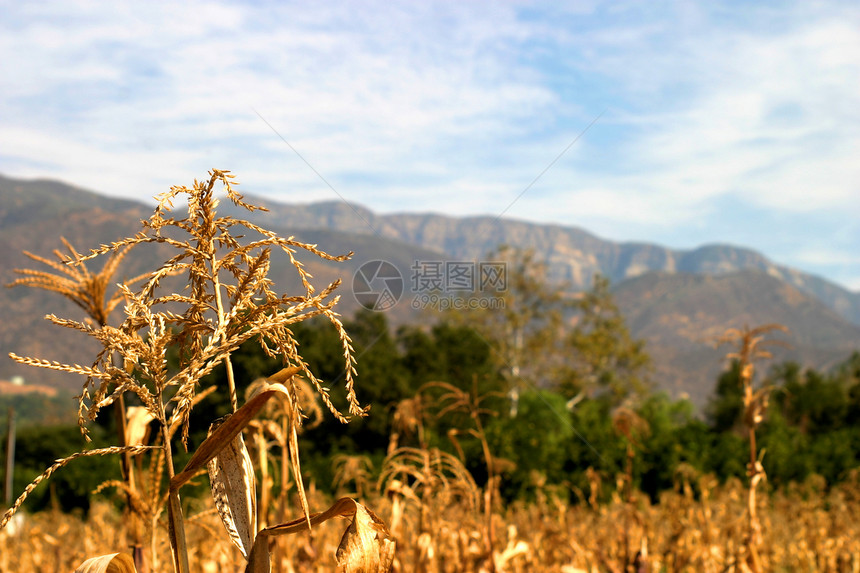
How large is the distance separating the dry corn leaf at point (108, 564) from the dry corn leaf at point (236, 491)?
0.15 meters

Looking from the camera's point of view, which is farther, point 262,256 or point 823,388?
point 823,388

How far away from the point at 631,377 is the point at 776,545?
4277 centimetres

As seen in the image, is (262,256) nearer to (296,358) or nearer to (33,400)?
(296,358)

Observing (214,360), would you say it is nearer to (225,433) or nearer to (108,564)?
(225,433)

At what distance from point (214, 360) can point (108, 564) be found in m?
0.34

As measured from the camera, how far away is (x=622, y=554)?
3938mm

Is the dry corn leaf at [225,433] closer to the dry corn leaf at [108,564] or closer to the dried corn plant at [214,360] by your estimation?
the dried corn plant at [214,360]

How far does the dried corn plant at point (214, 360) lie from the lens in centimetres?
96

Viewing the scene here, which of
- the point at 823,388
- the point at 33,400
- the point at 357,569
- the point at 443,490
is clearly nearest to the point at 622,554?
the point at 443,490

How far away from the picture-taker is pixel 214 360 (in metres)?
1.00
